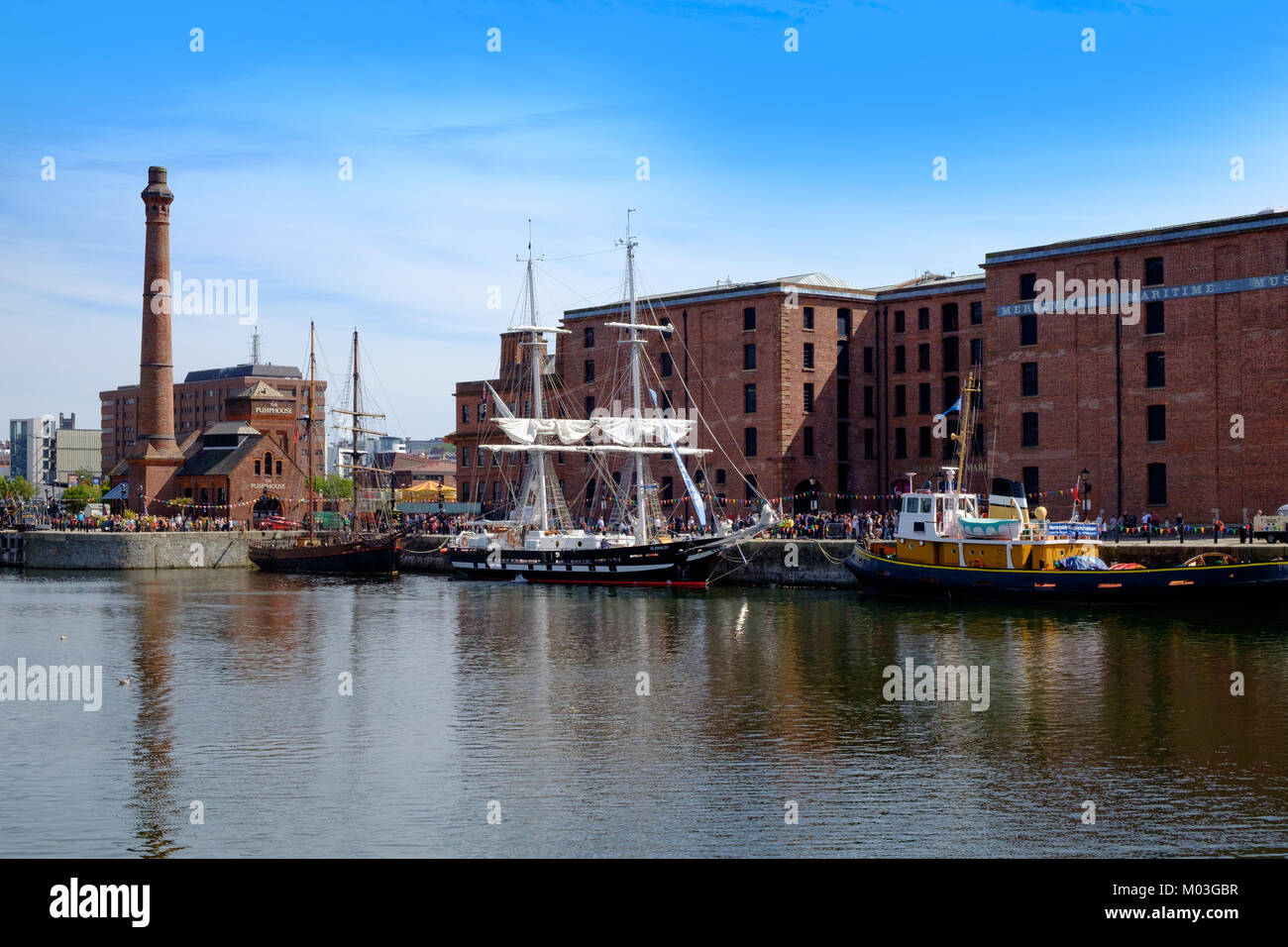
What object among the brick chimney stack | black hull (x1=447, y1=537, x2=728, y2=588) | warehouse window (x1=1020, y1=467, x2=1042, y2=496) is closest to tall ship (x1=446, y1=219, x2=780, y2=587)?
black hull (x1=447, y1=537, x2=728, y2=588)

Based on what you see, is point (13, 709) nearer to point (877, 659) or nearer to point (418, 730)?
point (418, 730)

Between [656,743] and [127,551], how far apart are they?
81788 mm

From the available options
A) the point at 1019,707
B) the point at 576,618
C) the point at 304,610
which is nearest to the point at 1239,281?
the point at 576,618

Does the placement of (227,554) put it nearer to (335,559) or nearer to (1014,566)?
(335,559)

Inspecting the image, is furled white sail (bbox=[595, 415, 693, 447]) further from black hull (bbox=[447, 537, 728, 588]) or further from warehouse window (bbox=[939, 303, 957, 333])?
warehouse window (bbox=[939, 303, 957, 333])

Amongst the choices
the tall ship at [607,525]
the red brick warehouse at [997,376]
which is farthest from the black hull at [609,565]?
the red brick warehouse at [997,376]

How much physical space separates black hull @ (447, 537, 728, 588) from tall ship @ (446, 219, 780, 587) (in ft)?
0.18

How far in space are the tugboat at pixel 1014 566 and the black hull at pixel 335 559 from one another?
129 ft

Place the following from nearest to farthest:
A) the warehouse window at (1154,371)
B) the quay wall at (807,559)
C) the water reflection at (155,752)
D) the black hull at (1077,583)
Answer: the water reflection at (155,752), the black hull at (1077,583), the quay wall at (807,559), the warehouse window at (1154,371)

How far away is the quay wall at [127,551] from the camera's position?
9875 cm

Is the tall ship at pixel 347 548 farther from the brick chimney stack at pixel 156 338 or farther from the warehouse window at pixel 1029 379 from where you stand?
the warehouse window at pixel 1029 379

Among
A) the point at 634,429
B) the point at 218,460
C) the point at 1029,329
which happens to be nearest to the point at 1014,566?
the point at 1029,329

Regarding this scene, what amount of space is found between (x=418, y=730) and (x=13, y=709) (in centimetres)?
1076

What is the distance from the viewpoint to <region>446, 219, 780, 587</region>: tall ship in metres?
72.6
